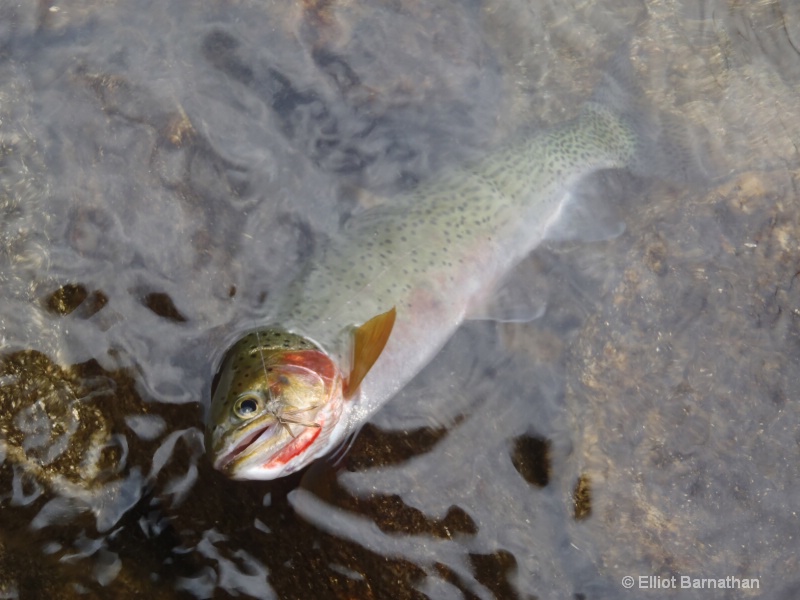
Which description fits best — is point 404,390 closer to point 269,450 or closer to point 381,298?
point 381,298

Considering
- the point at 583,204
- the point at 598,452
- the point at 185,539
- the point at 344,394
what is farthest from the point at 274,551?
the point at 583,204

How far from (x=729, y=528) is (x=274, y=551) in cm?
240

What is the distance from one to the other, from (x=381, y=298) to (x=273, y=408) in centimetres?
91

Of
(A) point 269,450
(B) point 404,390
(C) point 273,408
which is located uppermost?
(C) point 273,408

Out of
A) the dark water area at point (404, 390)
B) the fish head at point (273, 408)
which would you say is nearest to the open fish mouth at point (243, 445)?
the fish head at point (273, 408)

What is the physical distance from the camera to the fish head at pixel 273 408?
302cm

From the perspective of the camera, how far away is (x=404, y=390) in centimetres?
376

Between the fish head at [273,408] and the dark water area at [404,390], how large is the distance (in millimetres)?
→ 328

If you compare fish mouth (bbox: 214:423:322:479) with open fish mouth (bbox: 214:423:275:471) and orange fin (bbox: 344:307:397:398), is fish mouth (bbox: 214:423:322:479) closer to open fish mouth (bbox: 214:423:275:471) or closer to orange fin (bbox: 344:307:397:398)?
open fish mouth (bbox: 214:423:275:471)

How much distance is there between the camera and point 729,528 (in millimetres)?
3432

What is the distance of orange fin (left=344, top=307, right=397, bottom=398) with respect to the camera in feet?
11.0

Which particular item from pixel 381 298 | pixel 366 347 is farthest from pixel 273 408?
pixel 381 298

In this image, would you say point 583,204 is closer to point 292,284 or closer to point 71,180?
point 292,284

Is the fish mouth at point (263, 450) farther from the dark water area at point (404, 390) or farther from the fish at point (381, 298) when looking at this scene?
the dark water area at point (404, 390)
